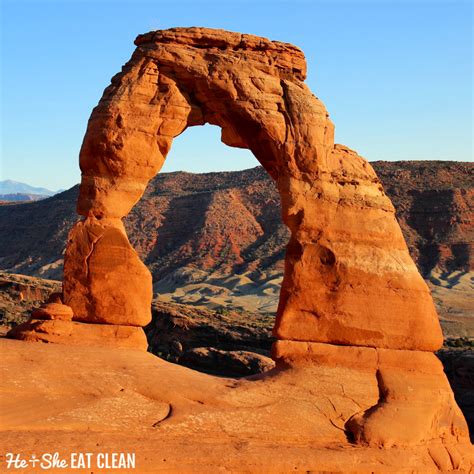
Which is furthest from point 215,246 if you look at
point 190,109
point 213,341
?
point 190,109

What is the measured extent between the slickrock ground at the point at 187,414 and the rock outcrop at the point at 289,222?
1.34 feet

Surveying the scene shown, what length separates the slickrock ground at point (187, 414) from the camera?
44.9 ft

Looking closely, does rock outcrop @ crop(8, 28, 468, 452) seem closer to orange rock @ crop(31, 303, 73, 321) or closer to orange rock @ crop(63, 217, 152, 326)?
orange rock @ crop(63, 217, 152, 326)

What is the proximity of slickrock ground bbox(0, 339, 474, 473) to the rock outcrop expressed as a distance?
0.41 metres

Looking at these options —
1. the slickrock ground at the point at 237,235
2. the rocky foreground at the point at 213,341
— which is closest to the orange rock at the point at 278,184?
the rocky foreground at the point at 213,341

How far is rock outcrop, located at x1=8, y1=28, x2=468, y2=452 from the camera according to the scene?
671 inches

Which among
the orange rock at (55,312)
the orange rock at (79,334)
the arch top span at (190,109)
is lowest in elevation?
the orange rock at (79,334)

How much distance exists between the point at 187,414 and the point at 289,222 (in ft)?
15.2

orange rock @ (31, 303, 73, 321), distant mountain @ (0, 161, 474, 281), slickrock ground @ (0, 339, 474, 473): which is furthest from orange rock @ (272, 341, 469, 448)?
distant mountain @ (0, 161, 474, 281)

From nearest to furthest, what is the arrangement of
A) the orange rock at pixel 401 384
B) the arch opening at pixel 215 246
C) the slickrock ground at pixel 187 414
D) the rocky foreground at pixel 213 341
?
the slickrock ground at pixel 187 414 < the orange rock at pixel 401 384 < the rocky foreground at pixel 213 341 < the arch opening at pixel 215 246

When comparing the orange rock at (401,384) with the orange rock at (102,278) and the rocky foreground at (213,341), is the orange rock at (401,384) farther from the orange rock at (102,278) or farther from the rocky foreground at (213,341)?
the rocky foreground at (213,341)

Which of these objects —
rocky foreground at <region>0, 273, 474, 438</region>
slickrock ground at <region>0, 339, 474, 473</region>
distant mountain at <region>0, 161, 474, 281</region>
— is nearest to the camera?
slickrock ground at <region>0, 339, 474, 473</region>

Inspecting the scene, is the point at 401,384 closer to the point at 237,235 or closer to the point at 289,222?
the point at 289,222

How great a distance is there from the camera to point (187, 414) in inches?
583
